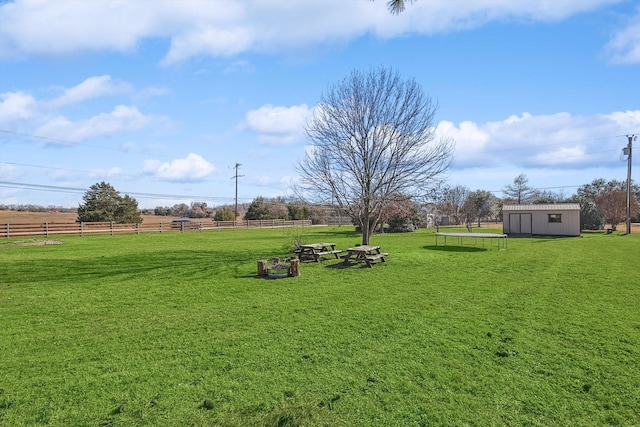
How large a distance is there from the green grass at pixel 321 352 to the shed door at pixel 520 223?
22.4 meters

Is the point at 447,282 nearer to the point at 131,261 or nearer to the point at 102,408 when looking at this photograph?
the point at 102,408

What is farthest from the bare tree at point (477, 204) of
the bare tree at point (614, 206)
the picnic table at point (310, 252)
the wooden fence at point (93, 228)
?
the picnic table at point (310, 252)

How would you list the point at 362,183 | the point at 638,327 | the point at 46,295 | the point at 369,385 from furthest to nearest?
the point at 362,183, the point at 46,295, the point at 638,327, the point at 369,385

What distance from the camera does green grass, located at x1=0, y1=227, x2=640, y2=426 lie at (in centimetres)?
330

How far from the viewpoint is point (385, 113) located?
50.8 feet

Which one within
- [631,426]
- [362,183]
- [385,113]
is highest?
[385,113]

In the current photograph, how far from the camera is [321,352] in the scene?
15.2ft

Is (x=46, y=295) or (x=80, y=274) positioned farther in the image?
(x=80, y=274)

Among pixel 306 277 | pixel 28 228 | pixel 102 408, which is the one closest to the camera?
pixel 102 408

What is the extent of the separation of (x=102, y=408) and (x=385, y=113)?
1435 cm

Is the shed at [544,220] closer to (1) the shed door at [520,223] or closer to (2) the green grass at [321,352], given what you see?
(1) the shed door at [520,223]

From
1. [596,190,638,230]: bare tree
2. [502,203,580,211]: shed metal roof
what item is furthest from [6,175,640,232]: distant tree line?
[502,203,580,211]: shed metal roof

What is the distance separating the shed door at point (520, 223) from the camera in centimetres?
2967

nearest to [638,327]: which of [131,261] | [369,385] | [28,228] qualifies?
[369,385]
